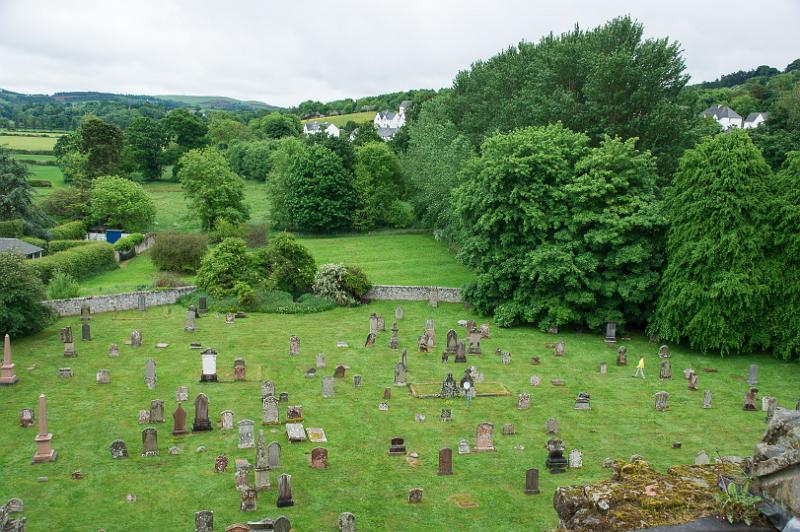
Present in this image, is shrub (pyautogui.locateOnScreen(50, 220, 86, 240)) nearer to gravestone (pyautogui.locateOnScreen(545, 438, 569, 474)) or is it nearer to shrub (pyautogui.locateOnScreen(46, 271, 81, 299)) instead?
shrub (pyautogui.locateOnScreen(46, 271, 81, 299))

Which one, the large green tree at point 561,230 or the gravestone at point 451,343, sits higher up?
the large green tree at point 561,230

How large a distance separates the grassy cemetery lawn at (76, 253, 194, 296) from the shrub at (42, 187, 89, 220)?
41.5ft

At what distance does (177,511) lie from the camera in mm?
16828

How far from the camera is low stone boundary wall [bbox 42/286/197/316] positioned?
36.0m

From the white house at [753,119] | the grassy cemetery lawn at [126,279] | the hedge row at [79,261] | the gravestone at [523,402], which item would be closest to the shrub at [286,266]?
the grassy cemetery lawn at [126,279]

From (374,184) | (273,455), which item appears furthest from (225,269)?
(374,184)

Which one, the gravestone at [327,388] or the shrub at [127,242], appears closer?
the gravestone at [327,388]

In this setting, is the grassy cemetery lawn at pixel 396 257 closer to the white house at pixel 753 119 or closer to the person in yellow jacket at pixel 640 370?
the person in yellow jacket at pixel 640 370

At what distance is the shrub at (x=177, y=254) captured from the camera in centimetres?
4712

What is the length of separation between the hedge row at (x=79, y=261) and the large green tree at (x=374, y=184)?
72.7 ft

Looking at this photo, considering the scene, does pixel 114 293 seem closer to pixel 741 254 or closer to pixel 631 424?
pixel 631 424

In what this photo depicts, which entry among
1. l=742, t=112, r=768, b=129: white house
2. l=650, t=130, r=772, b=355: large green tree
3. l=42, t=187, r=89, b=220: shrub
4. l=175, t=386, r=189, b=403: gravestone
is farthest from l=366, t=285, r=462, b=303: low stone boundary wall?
l=742, t=112, r=768, b=129: white house

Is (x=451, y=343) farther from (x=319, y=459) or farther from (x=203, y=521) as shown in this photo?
(x=203, y=521)

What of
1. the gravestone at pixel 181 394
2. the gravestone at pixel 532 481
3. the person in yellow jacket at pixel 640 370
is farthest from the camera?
the person in yellow jacket at pixel 640 370
